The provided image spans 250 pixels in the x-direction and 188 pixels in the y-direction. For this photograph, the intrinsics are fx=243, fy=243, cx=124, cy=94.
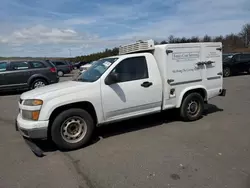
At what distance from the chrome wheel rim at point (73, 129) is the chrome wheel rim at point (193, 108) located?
2871 mm

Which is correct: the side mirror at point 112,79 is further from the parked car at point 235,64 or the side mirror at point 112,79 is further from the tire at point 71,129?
the parked car at point 235,64

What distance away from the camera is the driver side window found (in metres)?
5.28

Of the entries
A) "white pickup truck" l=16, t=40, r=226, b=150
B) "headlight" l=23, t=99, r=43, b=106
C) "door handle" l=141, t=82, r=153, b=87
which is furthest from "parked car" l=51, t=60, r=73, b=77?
"headlight" l=23, t=99, r=43, b=106

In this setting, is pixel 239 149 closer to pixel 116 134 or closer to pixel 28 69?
pixel 116 134

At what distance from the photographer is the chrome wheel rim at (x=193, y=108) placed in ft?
20.7

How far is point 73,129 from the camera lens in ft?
15.7

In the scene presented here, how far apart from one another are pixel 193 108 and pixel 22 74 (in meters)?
9.22

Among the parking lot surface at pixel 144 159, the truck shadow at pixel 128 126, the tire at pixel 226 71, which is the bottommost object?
the parking lot surface at pixel 144 159

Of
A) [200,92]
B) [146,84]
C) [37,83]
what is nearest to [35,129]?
[146,84]

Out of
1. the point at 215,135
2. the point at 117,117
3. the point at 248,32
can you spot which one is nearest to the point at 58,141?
the point at 117,117

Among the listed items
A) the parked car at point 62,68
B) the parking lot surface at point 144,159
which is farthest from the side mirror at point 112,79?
the parked car at point 62,68

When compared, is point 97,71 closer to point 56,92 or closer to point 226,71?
point 56,92

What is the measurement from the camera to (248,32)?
2589 inches

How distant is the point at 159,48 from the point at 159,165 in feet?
9.59
